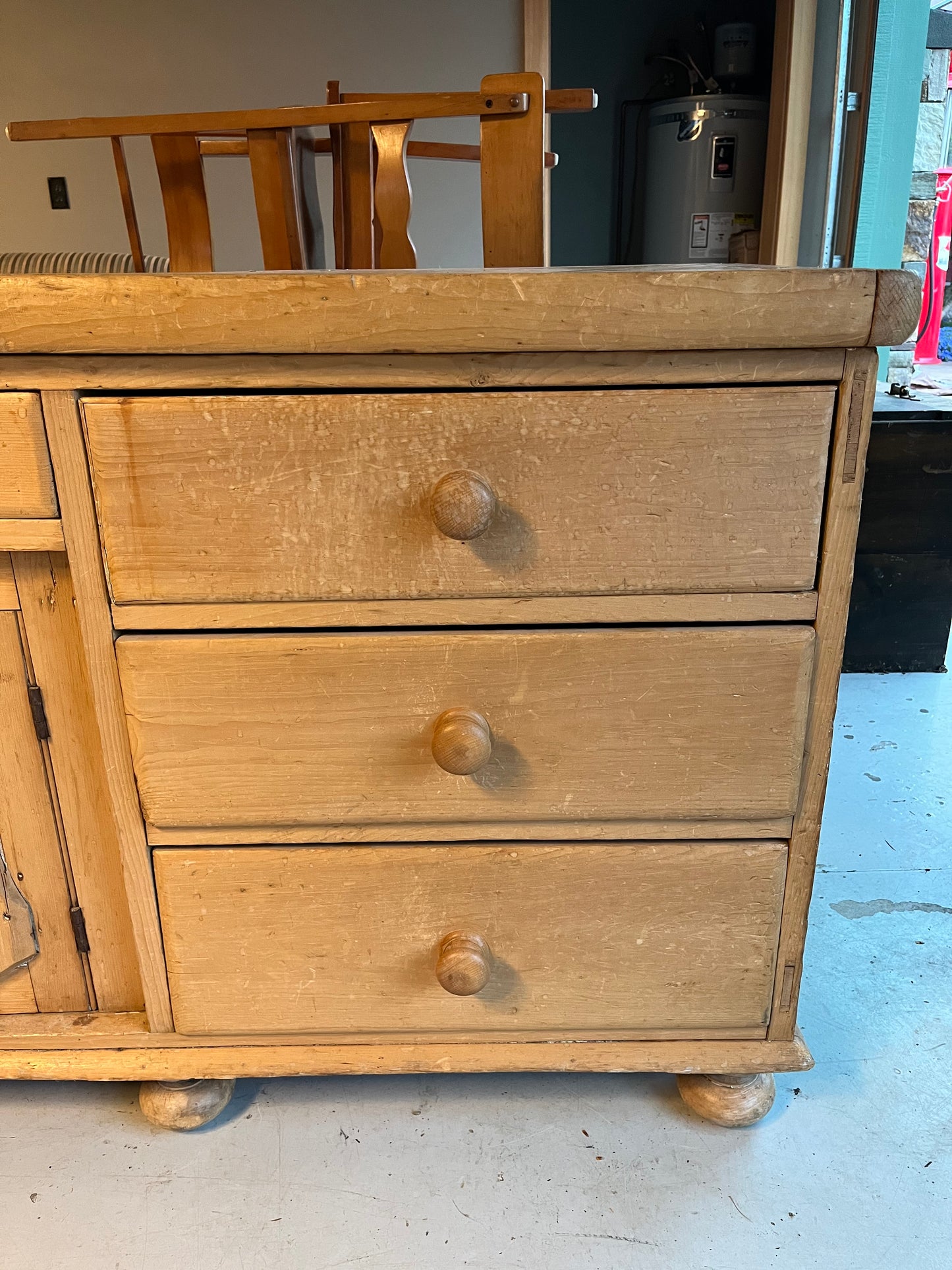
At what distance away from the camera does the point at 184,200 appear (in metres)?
0.90

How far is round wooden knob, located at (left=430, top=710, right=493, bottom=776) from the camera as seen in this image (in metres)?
0.67

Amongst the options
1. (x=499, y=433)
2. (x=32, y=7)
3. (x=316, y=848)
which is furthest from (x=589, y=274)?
(x=32, y=7)

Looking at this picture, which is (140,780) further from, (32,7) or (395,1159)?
(32,7)

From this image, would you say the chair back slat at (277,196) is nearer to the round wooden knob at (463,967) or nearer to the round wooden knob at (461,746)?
the round wooden knob at (461,746)

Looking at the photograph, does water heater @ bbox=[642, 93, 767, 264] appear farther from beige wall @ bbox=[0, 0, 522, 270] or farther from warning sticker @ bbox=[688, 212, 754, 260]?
beige wall @ bbox=[0, 0, 522, 270]

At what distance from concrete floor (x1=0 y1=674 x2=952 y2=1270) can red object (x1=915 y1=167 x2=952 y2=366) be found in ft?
13.4

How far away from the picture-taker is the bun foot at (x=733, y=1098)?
825 mm

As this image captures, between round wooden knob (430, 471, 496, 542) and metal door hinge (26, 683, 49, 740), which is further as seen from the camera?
metal door hinge (26, 683, 49, 740)

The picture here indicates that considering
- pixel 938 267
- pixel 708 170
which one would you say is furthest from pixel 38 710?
pixel 938 267

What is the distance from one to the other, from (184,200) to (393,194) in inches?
8.9

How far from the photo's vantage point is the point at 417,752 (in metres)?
0.72

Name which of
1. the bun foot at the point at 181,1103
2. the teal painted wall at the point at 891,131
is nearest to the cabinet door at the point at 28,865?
the bun foot at the point at 181,1103

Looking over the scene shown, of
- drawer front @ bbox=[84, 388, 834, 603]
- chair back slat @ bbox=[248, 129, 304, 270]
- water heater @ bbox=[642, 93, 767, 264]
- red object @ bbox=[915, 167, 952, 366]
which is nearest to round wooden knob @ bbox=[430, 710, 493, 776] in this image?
drawer front @ bbox=[84, 388, 834, 603]

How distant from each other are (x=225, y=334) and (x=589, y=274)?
25cm
